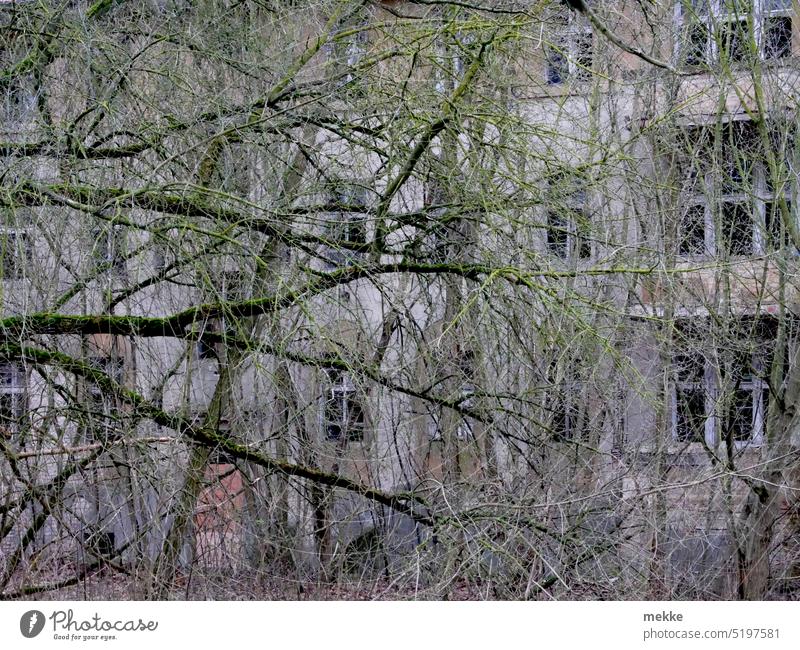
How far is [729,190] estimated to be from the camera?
9.30 meters

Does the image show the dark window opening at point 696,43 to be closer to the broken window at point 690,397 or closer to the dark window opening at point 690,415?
the broken window at point 690,397

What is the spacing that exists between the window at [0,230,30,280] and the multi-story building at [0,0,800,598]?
0.17 ft

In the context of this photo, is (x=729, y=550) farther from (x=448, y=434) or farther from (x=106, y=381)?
(x=106, y=381)

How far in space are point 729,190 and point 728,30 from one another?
6.83 ft

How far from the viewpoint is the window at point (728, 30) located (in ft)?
25.2

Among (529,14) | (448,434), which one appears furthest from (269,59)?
(448,434)

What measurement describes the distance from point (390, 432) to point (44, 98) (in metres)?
3.28

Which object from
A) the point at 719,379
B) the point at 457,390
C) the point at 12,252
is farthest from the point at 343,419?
the point at 719,379

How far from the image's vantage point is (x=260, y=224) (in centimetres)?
445

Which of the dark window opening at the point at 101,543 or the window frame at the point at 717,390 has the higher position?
the window frame at the point at 717,390

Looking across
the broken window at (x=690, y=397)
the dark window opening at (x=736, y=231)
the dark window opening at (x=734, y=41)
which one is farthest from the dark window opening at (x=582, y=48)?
the broken window at (x=690, y=397)

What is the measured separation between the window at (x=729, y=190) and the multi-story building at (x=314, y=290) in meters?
1.24

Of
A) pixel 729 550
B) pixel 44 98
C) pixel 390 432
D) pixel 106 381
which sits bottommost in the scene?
pixel 729 550

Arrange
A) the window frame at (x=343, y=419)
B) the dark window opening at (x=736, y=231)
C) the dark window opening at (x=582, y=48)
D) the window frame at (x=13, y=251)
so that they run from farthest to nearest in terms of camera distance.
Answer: the dark window opening at (x=736, y=231) < the dark window opening at (x=582, y=48) < the window frame at (x=343, y=419) < the window frame at (x=13, y=251)
